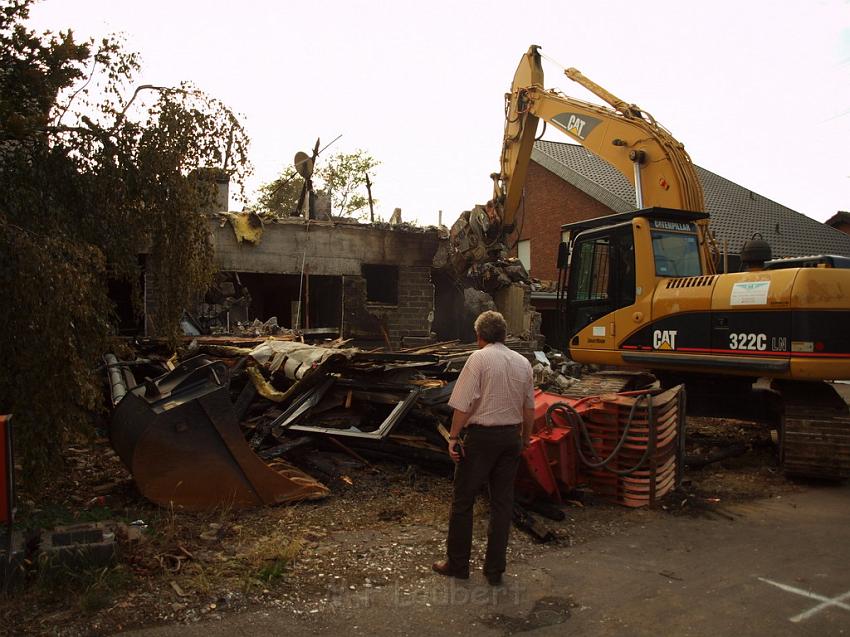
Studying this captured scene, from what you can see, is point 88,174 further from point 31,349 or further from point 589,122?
point 589,122

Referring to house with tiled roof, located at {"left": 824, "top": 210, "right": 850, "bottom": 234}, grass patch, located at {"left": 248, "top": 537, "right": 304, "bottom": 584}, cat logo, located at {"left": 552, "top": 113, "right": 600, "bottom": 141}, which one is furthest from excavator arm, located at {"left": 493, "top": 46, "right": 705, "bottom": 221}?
house with tiled roof, located at {"left": 824, "top": 210, "right": 850, "bottom": 234}

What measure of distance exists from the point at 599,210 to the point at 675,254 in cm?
1739

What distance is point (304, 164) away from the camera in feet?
49.4

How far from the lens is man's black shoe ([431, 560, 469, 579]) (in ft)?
14.0

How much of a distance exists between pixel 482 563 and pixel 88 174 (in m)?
4.30

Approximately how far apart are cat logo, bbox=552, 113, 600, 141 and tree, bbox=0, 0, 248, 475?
19.6ft

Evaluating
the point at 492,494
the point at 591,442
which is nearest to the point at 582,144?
the point at 591,442

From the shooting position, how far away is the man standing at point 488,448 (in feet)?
13.9

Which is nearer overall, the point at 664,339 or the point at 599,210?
the point at 664,339

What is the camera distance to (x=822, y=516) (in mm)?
5879

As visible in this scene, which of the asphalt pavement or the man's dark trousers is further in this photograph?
the man's dark trousers

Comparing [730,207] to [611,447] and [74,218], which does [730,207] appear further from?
[74,218]

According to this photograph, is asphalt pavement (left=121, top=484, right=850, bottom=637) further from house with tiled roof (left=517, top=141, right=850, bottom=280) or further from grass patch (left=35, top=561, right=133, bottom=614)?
house with tiled roof (left=517, top=141, right=850, bottom=280)

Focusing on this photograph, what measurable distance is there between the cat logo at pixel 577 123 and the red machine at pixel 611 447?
546 cm
